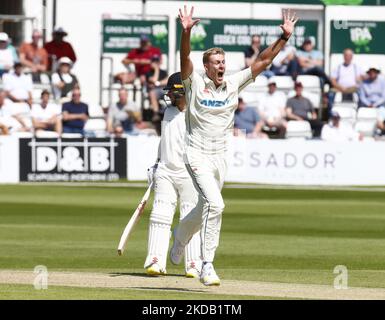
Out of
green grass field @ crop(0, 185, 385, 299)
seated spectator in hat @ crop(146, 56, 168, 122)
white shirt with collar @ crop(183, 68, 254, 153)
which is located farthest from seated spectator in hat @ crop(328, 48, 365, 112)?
white shirt with collar @ crop(183, 68, 254, 153)

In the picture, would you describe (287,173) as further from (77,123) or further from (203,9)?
(203,9)

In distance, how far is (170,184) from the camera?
11555 mm

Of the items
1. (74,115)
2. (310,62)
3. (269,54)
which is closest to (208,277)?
(269,54)

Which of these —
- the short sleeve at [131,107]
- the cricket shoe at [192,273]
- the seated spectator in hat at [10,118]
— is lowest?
the cricket shoe at [192,273]

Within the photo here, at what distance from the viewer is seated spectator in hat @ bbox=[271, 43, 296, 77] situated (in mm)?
28297

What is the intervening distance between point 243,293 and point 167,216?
1752 mm

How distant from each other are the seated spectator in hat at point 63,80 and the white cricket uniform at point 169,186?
16.0 meters

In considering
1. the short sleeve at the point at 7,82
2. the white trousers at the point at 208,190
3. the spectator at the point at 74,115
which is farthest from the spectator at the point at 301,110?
the white trousers at the point at 208,190

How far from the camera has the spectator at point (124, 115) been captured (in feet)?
88.5

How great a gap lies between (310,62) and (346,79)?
0.85 m

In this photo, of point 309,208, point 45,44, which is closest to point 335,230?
point 309,208

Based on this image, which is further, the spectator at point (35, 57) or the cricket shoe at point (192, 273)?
the spectator at point (35, 57)

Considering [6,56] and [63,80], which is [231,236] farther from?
[6,56]

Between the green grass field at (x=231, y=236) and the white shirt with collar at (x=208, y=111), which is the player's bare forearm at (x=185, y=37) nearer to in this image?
the white shirt with collar at (x=208, y=111)
